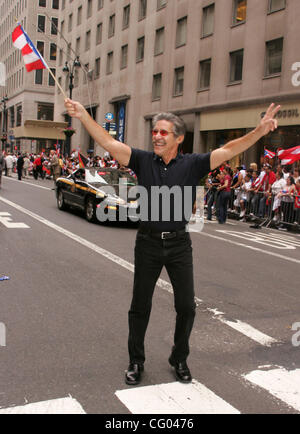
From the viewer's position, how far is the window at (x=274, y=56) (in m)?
22.2

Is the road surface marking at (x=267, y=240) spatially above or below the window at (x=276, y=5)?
below

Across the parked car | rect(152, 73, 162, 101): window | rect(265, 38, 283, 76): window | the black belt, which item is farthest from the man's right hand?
rect(152, 73, 162, 101): window

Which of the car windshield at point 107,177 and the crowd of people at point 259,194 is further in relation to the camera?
the crowd of people at point 259,194

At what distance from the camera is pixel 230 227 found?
1403 centimetres

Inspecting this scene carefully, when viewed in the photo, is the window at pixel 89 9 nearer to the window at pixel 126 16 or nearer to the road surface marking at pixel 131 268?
the window at pixel 126 16

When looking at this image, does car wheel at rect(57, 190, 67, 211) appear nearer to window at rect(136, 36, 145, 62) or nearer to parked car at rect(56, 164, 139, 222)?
parked car at rect(56, 164, 139, 222)

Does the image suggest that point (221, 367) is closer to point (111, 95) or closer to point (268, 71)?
point (268, 71)

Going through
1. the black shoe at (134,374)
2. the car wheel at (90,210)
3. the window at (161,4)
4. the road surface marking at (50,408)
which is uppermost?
the window at (161,4)

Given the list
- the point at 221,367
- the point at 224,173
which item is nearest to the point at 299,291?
the point at 221,367

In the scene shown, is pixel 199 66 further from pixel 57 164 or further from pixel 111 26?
pixel 111 26

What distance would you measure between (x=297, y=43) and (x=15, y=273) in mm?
18304

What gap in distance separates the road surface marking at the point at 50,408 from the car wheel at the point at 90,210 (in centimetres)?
941

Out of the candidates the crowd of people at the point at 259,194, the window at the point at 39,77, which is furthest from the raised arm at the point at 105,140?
the window at the point at 39,77

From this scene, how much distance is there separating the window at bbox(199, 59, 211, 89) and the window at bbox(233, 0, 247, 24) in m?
2.90
